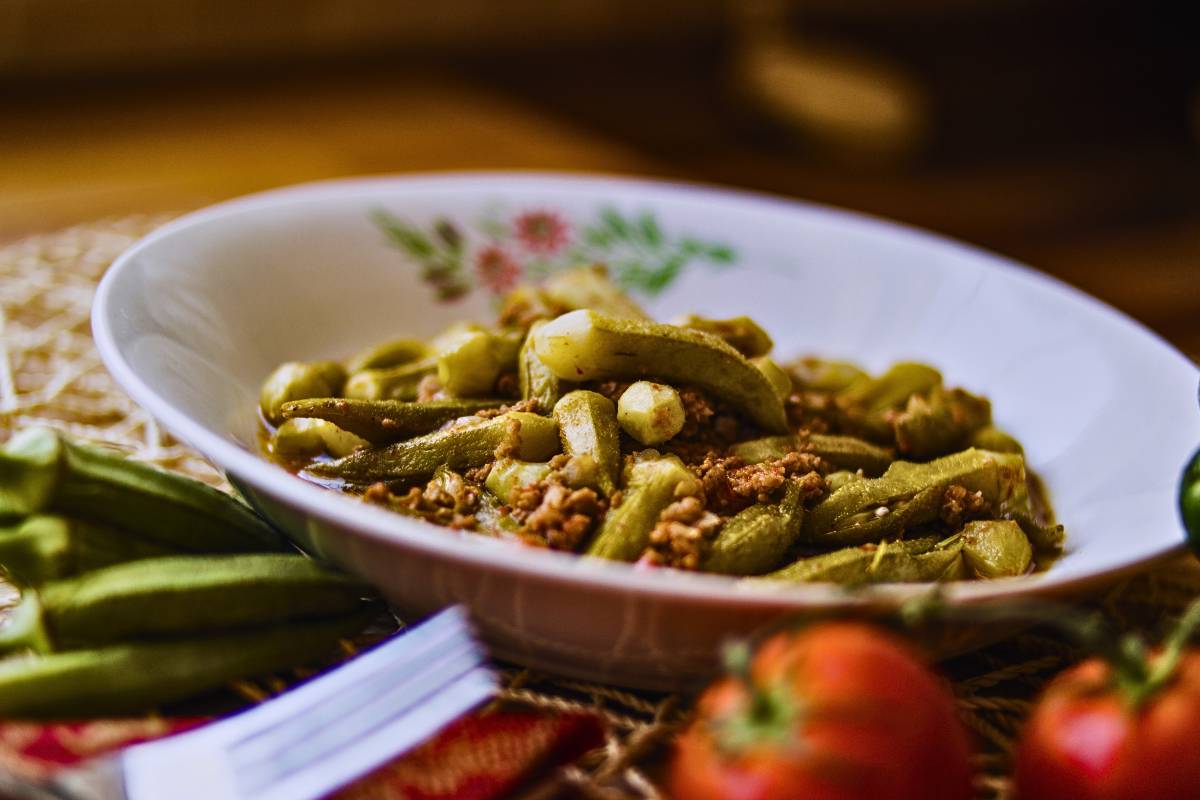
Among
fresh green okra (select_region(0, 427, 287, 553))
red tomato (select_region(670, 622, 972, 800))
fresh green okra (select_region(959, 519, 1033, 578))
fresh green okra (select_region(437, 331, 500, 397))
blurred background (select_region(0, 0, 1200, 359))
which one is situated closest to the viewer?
red tomato (select_region(670, 622, 972, 800))

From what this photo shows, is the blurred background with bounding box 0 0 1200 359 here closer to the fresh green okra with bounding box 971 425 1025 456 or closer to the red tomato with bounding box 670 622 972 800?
the fresh green okra with bounding box 971 425 1025 456

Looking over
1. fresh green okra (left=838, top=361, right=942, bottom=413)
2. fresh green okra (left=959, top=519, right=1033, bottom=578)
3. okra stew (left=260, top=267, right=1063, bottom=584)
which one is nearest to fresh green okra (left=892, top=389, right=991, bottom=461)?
okra stew (left=260, top=267, right=1063, bottom=584)

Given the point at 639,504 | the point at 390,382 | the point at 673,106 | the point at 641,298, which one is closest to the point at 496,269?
the point at 641,298

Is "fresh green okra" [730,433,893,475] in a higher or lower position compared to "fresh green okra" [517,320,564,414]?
lower

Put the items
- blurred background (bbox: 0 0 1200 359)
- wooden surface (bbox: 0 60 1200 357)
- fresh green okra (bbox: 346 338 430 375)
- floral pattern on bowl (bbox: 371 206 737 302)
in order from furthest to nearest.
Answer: blurred background (bbox: 0 0 1200 359), wooden surface (bbox: 0 60 1200 357), floral pattern on bowl (bbox: 371 206 737 302), fresh green okra (bbox: 346 338 430 375)

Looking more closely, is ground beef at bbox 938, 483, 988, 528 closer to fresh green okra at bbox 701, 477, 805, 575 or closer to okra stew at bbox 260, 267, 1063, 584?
okra stew at bbox 260, 267, 1063, 584

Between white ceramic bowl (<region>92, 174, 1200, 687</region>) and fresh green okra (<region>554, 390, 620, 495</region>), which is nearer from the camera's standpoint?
white ceramic bowl (<region>92, 174, 1200, 687</region>)

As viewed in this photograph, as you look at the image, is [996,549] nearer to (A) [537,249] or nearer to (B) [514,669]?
(B) [514,669]

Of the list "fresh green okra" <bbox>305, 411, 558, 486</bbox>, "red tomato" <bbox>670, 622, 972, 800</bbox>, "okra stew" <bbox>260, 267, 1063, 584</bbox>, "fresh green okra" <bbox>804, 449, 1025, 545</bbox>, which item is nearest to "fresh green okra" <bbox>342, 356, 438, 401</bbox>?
"okra stew" <bbox>260, 267, 1063, 584</bbox>

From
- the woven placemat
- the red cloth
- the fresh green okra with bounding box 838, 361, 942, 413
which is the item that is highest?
the red cloth

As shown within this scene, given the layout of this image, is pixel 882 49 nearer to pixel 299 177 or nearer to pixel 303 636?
pixel 299 177
